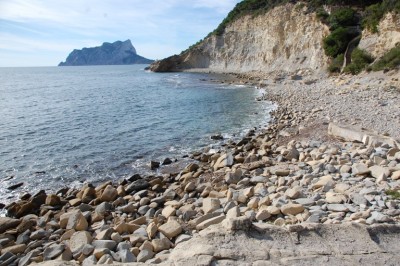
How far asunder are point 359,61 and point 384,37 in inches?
110

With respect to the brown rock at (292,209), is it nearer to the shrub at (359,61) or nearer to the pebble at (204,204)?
the pebble at (204,204)

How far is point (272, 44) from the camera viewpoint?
5506 centimetres

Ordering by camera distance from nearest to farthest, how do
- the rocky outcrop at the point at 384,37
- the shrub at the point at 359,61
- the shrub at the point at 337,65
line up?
the rocky outcrop at the point at 384,37, the shrub at the point at 359,61, the shrub at the point at 337,65

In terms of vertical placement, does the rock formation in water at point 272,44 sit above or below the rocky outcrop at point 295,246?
above

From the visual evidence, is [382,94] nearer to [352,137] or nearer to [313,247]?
[352,137]

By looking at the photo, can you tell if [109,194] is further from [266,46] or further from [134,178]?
[266,46]

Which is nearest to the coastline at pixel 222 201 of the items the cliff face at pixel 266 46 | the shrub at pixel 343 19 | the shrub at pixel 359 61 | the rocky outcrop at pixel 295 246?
the rocky outcrop at pixel 295 246

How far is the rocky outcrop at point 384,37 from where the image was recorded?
28.1m

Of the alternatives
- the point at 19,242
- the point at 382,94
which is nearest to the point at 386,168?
the point at 19,242

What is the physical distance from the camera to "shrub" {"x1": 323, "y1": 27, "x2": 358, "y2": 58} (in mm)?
36875

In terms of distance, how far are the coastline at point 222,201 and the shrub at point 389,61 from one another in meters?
9.58

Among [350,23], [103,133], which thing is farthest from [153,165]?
[350,23]

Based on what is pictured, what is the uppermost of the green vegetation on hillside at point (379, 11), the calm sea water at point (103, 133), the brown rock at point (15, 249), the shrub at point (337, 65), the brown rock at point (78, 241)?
the green vegetation on hillside at point (379, 11)

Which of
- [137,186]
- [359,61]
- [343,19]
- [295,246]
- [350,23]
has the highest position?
[343,19]
